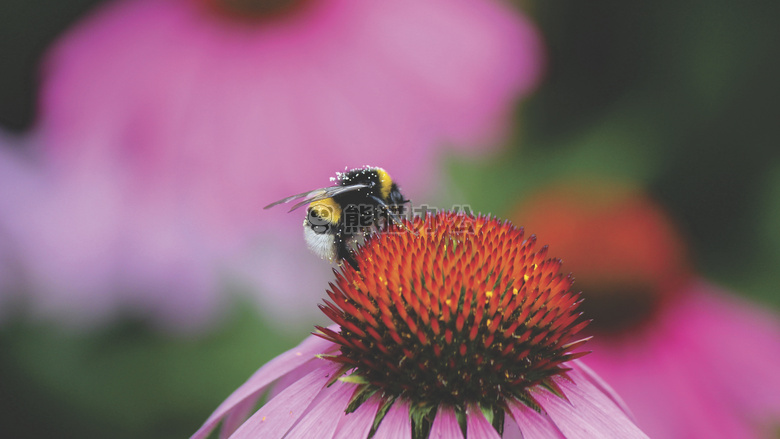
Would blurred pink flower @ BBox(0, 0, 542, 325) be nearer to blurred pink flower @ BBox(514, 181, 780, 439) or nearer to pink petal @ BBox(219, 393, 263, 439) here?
pink petal @ BBox(219, 393, 263, 439)

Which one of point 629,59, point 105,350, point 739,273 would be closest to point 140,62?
point 105,350

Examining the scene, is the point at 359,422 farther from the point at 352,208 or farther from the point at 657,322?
the point at 657,322

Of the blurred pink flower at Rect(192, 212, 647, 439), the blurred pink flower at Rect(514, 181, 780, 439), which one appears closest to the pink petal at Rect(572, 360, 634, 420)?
the blurred pink flower at Rect(192, 212, 647, 439)

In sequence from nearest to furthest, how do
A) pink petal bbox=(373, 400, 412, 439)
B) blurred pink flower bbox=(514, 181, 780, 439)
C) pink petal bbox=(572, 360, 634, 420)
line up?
1. pink petal bbox=(373, 400, 412, 439)
2. pink petal bbox=(572, 360, 634, 420)
3. blurred pink flower bbox=(514, 181, 780, 439)

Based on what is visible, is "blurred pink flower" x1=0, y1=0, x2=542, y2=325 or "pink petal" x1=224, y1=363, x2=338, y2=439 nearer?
"pink petal" x1=224, y1=363, x2=338, y2=439

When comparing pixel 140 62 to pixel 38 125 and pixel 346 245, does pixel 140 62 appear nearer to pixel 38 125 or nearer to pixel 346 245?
pixel 38 125

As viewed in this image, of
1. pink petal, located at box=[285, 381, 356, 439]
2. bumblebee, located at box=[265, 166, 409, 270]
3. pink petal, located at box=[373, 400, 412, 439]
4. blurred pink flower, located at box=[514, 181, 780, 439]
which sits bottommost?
blurred pink flower, located at box=[514, 181, 780, 439]

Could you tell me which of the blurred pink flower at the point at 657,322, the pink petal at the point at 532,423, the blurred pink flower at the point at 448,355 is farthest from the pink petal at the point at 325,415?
the blurred pink flower at the point at 657,322

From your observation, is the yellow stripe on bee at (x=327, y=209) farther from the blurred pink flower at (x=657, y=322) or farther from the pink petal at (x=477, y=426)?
the blurred pink flower at (x=657, y=322)
